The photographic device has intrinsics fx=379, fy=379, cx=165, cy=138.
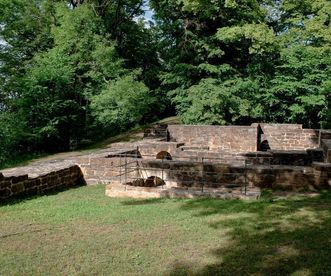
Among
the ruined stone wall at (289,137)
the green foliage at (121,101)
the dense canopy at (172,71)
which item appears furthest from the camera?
the green foliage at (121,101)

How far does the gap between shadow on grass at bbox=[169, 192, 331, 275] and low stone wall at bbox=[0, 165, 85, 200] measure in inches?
153

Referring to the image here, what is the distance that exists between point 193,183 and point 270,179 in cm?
196

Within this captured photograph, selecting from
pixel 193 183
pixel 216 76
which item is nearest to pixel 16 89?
pixel 216 76

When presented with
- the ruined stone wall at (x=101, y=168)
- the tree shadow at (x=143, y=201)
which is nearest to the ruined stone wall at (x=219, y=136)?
the ruined stone wall at (x=101, y=168)

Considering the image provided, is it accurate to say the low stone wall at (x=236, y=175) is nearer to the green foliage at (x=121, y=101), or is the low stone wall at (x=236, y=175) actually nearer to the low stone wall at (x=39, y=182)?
the low stone wall at (x=39, y=182)

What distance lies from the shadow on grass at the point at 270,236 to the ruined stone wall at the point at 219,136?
815 centimetres

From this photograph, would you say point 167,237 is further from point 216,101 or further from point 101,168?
point 216,101

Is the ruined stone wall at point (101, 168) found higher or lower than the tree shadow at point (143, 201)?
higher

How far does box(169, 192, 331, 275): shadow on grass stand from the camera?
469 cm

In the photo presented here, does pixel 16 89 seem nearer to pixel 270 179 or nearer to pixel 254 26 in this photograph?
pixel 254 26

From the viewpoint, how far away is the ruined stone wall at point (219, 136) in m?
16.5

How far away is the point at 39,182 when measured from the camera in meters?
9.41

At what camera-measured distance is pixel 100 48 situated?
19.4 meters

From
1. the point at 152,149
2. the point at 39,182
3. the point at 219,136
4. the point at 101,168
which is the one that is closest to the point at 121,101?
the point at 152,149
